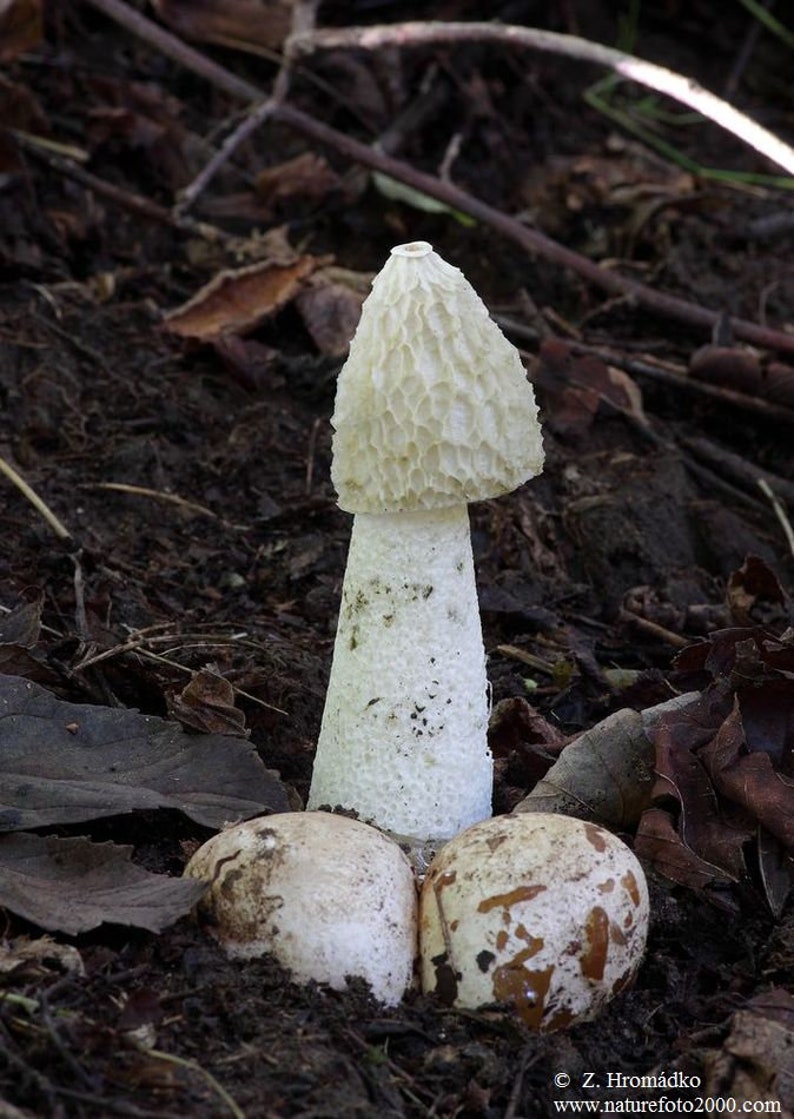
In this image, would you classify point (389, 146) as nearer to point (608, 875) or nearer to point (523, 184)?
point (523, 184)

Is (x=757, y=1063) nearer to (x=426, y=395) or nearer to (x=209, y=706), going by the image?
(x=426, y=395)

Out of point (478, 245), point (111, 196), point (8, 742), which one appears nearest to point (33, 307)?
point (111, 196)

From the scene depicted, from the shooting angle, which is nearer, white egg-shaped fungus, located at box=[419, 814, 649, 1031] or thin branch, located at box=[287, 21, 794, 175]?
white egg-shaped fungus, located at box=[419, 814, 649, 1031]

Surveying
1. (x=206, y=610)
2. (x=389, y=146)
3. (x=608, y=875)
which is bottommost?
(x=206, y=610)

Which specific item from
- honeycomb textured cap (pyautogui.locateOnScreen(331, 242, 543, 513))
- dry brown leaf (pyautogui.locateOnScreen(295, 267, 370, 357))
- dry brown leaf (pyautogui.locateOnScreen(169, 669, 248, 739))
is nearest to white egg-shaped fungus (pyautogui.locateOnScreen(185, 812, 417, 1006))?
dry brown leaf (pyautogui.locateOnScreen(169, 669, 248, 739))

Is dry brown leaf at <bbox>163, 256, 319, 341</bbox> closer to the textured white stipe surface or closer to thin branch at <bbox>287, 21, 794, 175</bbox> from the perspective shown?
thin branch at <bbox>287, 21, 794, 175</bbox>

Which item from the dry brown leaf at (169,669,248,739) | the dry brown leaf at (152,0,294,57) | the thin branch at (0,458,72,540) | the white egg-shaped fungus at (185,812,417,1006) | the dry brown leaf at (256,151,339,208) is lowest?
the thin branch at (0,458,72,540)
